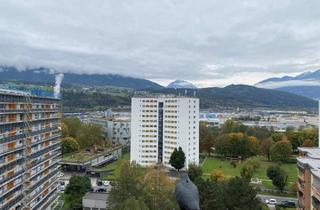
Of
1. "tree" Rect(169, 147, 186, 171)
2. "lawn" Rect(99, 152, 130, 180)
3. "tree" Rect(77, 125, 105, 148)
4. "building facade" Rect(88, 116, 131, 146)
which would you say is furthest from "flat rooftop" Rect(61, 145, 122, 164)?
"building facade" Rect(88, 116, 131, 146)

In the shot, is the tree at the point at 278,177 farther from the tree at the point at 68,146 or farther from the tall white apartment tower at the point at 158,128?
the tree at the point at 68,146

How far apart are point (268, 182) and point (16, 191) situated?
2971 cm

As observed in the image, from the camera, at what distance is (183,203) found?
24.7ft

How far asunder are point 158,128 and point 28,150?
29384mm

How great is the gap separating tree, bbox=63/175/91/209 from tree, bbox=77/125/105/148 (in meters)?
29.0

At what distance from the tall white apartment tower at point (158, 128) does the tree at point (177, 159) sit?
3.02m

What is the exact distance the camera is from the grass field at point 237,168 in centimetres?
4447

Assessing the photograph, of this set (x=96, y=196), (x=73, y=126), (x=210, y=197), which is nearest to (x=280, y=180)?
(x=210, y=197)

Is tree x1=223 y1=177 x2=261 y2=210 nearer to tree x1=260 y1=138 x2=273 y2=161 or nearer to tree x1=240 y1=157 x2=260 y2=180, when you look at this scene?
tree x1=240 y1=157 x2=260 y2=180

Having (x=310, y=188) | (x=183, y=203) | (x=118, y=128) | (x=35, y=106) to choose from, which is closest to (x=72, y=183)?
(x=35, y=106)

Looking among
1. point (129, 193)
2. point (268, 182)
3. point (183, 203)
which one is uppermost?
point (183, 203)

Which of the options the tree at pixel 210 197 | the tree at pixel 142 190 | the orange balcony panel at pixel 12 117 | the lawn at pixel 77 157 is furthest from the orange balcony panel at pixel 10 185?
the lawn at pixel 77 157

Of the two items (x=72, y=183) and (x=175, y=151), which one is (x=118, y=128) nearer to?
(x=175, y=151)

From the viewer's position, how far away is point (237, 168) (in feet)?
165
